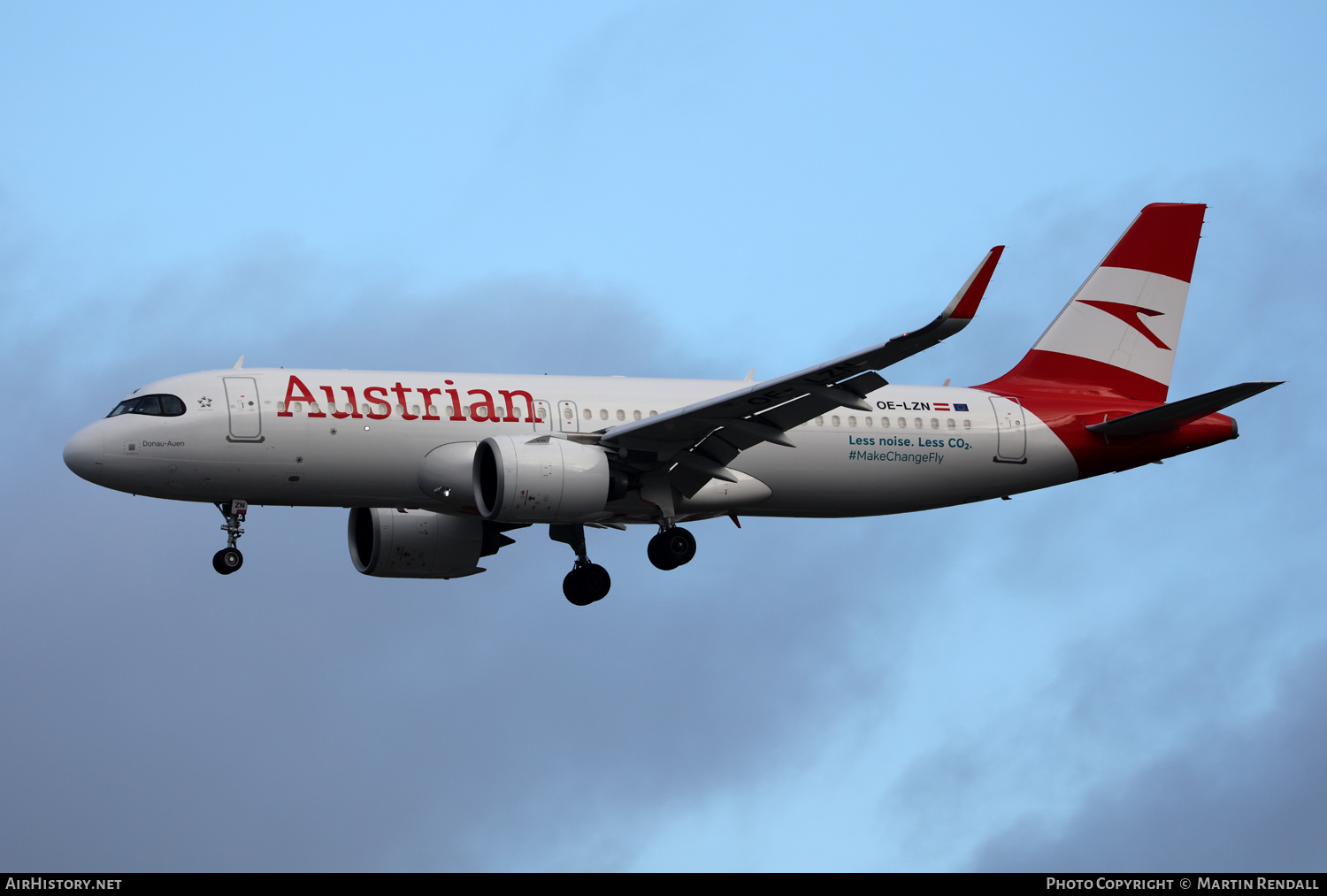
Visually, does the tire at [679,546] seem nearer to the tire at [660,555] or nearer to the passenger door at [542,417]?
the tire at [660,555]

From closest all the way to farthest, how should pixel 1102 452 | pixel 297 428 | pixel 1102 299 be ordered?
pixel 297 428
pixel 1102 452
pixel 1102 299

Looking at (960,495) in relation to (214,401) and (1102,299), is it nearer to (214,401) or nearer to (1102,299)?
(1102,299)

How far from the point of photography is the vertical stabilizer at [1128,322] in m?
42.4

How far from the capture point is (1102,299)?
1706 inches

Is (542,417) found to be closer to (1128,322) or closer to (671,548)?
(671,548)

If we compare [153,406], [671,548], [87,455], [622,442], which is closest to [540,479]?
[622,442]

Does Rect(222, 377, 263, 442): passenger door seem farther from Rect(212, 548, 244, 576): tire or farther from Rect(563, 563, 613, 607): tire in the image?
Rect(563, 563, 613, 607): tire

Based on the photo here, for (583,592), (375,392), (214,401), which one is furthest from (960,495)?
(214,401)

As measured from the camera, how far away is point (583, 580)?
39.8 metres

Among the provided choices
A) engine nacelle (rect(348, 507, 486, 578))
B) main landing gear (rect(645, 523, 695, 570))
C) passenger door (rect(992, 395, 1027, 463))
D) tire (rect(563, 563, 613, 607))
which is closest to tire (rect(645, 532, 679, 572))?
main landing gear (rect(645, 523, 695, 570))

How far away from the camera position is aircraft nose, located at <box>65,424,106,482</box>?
116 ft

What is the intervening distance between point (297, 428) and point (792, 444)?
10143mm

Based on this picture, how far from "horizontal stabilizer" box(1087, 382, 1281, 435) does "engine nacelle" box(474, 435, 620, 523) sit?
12.5m
